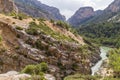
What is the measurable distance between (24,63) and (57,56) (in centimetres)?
851

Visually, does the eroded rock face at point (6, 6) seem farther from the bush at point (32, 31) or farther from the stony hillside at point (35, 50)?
the bush at point (32, 31)

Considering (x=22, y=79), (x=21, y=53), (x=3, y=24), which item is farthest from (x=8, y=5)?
(x=22, y=79)

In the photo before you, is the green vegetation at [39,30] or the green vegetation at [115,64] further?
the green vegetation at [115,64]

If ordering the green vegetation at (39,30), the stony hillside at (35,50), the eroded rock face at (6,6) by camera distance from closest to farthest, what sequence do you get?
1. the stony hillside at (35,50)
2. the green vegetation at (39,30)
3. the eroded rock face at (6,6)

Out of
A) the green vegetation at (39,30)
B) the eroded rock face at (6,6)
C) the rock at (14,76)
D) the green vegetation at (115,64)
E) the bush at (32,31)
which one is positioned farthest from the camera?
the eroded rock face at (6,6)

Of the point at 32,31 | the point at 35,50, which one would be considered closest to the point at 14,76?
the point at 35,50

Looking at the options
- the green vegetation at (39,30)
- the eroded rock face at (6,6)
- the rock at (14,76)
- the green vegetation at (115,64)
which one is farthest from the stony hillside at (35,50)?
the rock at (14,76)

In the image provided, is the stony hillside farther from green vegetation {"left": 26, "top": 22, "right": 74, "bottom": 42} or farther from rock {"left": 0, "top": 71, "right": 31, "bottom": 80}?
rock {"left": 0, "top": 71, "right": 31, "bottom": 80}

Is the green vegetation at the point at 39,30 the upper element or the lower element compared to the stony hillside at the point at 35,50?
upper

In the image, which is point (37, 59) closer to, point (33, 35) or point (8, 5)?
point (33, 35)

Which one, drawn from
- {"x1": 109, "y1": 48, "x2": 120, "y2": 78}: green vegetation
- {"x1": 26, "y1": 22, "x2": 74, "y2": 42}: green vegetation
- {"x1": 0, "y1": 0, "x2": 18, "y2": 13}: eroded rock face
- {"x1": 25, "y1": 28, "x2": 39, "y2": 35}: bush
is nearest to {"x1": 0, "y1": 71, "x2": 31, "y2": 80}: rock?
{"x1": 25, "y1": 28, "x2": 39, "y2": 35}: bush

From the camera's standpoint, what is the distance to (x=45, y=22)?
98625mm

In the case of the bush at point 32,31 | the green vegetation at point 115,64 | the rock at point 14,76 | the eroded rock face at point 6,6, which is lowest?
the rock at point 14,76

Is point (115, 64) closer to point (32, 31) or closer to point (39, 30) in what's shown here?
point (39, 30)
